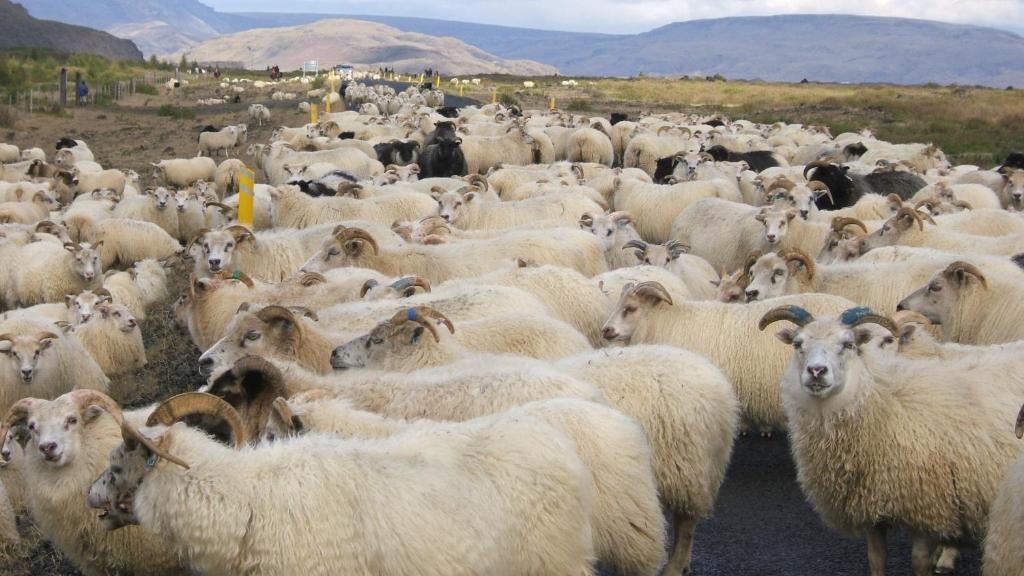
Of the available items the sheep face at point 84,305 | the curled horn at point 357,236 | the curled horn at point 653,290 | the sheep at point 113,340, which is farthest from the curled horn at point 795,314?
the sheep face at point 84,305

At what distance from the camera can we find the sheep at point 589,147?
21953 mm

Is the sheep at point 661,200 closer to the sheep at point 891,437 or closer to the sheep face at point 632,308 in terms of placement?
the sheep face at point 632,308

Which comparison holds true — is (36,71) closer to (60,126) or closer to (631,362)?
(60,126)

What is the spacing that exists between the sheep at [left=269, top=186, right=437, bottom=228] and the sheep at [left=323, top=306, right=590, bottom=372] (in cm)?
601

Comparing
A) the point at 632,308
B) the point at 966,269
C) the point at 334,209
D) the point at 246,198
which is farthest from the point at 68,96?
the point at 966,269

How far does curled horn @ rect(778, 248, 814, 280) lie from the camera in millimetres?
8734

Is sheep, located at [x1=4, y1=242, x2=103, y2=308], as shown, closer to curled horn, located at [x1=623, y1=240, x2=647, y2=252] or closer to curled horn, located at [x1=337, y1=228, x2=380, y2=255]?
curled horn, located at [x1=337, y1=228, x2=380, y2=255]

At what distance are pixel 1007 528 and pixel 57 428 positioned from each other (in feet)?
15.8

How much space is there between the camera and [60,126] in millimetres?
34750

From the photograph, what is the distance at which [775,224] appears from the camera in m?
11.3

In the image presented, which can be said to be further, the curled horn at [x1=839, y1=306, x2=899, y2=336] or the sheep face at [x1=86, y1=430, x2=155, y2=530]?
the curled horn at [x1=839, y1=306, x2=899, y2=336]

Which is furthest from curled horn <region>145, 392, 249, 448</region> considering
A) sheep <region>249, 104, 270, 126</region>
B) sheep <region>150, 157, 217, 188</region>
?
sheep <region>249, 104, 270, 126</region>

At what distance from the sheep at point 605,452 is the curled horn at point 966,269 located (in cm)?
425

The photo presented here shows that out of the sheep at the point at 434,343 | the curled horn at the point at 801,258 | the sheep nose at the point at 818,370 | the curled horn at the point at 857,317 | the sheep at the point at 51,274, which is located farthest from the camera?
the sheep at the point at 51,274
